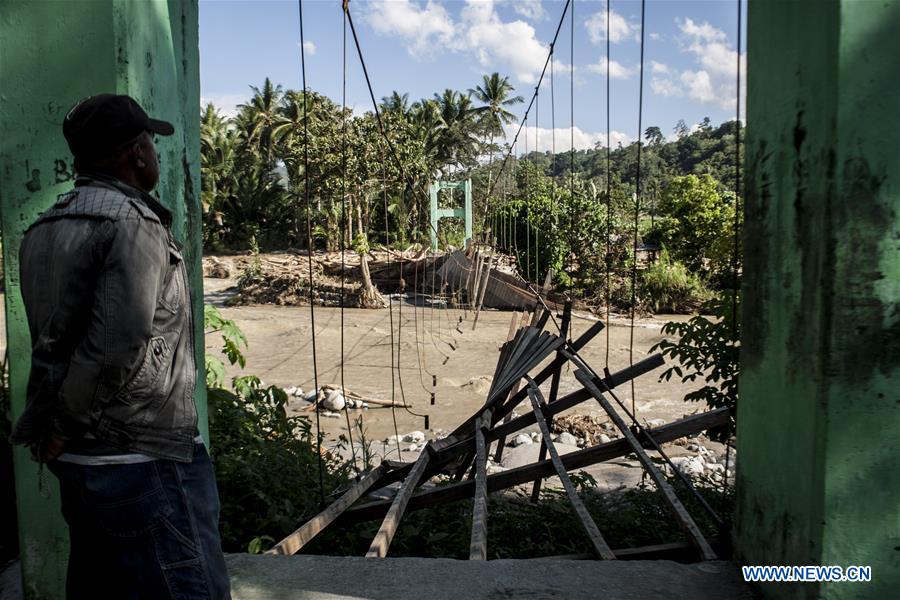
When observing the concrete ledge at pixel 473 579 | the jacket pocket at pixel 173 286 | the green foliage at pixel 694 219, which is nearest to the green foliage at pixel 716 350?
the concrete ledge at pixel 473 579

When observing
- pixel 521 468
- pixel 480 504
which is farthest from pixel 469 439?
pixel 480 504

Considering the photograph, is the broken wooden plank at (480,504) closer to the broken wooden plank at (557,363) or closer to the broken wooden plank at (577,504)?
the broken wooden plank at (577,504)

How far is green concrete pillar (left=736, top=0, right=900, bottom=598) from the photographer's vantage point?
1286 millimetres

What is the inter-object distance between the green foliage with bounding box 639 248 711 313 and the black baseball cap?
674 inches

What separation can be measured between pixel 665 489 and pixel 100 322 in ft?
6.41

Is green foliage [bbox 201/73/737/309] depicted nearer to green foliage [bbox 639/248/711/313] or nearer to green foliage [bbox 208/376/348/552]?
green foliage [bbox 639/248/711/313]

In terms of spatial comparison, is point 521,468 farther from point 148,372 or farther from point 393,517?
point 148,372

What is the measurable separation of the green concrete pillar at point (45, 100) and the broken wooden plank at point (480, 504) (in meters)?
1.11

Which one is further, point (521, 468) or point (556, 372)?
point (556, 372)

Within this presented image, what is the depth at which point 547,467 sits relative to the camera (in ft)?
9.10

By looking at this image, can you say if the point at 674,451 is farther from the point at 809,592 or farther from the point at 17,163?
the point at 17,163

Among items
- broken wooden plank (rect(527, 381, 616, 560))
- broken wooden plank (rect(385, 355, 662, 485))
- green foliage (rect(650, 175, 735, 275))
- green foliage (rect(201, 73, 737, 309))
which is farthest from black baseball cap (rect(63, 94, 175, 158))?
green foliage (rect(650, 175, 735, 275))

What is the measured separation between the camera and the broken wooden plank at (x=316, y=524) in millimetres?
2010

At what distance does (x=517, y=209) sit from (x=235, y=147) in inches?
676
